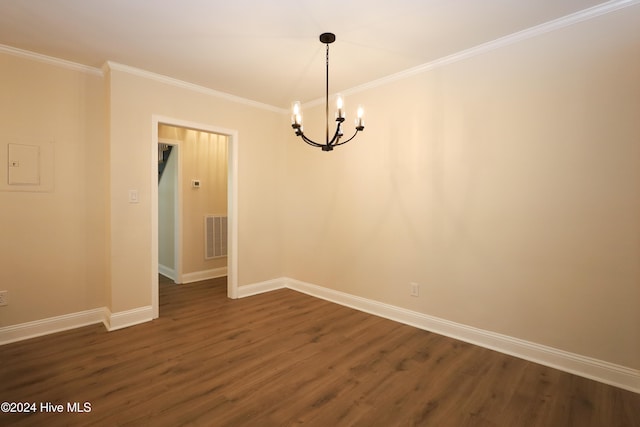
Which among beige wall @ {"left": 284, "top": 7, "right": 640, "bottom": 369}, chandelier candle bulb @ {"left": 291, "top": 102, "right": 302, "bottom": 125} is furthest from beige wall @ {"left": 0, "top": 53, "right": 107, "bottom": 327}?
beige wall @ {"left": 284, "top": 7, "right": 640, "bottom": 369}

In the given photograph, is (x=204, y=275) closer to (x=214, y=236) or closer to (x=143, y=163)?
(x=214, y=236)

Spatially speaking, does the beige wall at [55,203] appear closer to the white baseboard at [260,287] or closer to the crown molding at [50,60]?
the crown molding at [50,60]

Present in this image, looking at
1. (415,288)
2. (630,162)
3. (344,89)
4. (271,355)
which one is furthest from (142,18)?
(630,162)

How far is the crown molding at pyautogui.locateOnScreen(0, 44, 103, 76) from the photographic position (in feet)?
8.68

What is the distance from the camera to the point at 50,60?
283 centimetres

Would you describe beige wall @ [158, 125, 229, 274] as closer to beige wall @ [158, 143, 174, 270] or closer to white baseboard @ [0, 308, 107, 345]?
beige wall @ [158, 143, 174, 270]

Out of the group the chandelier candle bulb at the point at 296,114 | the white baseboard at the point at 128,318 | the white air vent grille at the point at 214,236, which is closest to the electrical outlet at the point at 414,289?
the chandelier candle bulb at the point at 296,114

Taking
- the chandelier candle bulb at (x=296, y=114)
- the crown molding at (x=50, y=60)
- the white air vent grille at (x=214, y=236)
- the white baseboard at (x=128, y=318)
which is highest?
the crown molding at (x=50, y=60)

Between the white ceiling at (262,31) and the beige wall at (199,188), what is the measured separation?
1707 millimetres

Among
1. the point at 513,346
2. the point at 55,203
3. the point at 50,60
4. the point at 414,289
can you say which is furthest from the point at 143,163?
the point at 513,346

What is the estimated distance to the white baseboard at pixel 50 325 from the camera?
8.79 feet

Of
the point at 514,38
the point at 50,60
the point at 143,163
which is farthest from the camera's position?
the point at 143,163

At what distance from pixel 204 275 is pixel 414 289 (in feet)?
11.3

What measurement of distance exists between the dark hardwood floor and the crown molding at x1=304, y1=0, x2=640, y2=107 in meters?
2.57
